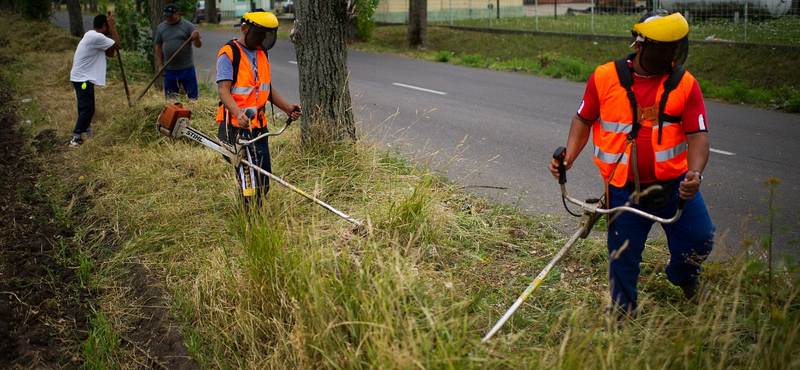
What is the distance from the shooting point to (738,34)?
14.6 m

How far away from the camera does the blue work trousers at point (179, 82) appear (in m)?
9.17

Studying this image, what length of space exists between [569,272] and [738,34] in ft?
42.1

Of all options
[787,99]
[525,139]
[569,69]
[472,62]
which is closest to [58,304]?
[525,139]

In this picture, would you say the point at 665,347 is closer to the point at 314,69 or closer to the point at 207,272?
the point at 207,272

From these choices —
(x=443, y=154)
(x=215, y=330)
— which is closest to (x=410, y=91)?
(x=443, y=154)

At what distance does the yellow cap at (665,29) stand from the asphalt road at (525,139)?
2.98 ft

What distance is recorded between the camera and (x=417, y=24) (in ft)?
65.0

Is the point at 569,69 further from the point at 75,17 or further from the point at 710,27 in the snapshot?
the point at 75,17

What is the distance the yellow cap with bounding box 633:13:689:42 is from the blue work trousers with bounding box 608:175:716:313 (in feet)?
2.30

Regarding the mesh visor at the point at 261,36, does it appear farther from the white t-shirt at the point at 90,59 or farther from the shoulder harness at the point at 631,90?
the white t-shirt at the point at 90,59

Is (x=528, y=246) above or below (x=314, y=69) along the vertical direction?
below

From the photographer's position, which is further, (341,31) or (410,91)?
(410,91)

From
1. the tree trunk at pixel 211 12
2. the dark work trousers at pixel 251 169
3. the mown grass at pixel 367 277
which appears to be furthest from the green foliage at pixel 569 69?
the tree trunk at pixel 211 12

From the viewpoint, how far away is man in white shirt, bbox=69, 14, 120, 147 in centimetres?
803
